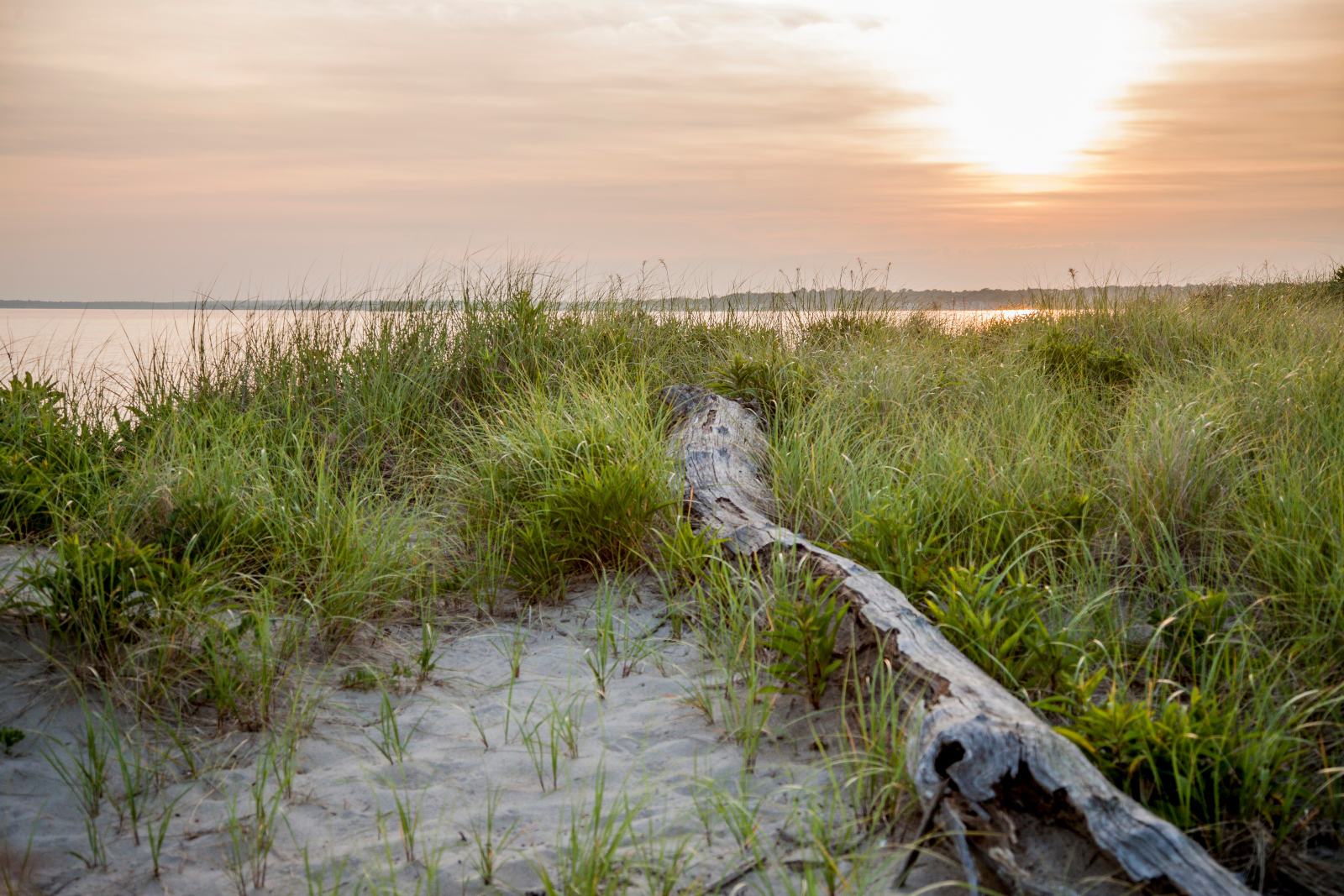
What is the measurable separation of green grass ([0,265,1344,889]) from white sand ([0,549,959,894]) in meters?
0.20

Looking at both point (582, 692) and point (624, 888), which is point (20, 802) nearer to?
point (582, 692)

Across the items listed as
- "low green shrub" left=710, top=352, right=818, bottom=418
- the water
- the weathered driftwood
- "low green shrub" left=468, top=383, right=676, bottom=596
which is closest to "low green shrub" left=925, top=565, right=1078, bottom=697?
the weathered driftwood

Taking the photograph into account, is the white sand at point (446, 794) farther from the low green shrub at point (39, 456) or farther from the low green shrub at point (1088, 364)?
the low green shrub at point (1088, 364)

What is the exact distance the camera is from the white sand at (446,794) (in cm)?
210

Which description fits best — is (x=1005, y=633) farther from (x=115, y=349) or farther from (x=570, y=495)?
(x=115, y=349)

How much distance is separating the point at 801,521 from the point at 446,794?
209 centimetres

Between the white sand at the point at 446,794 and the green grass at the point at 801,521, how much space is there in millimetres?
197

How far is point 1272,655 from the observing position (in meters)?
2.58

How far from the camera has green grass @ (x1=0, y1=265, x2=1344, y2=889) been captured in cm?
241

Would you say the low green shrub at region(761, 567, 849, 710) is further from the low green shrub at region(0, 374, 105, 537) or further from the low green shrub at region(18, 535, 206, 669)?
the low green shrub at region(0, 374, 105, 537)

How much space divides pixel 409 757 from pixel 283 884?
57 centimetres

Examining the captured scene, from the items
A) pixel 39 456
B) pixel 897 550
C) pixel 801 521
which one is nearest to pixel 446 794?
pixel 897 550

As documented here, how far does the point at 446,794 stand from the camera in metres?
2.45

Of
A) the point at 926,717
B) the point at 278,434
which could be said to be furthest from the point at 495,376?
the point at 926,717
